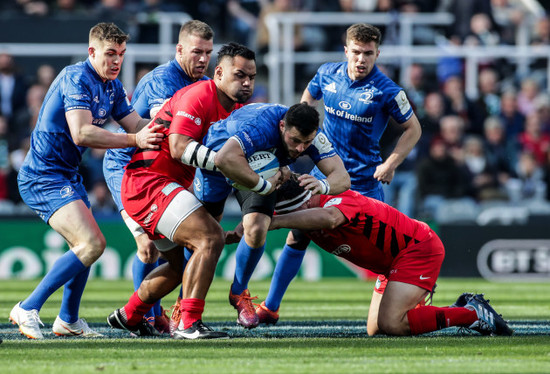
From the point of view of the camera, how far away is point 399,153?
29.4 feet

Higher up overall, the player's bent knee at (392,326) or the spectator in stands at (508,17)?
the spectator in stands at (508,17)

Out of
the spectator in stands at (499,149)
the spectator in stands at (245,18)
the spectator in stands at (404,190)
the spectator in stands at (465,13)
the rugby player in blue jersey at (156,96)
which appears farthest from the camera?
the spectator in stands at (245,18)

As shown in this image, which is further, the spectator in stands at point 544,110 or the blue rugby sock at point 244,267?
the spectator in stands at point 544,110

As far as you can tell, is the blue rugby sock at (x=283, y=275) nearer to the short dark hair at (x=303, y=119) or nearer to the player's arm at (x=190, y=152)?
the player's arm at (x=190, y=152)

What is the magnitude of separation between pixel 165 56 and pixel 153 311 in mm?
8430

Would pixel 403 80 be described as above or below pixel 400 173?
above

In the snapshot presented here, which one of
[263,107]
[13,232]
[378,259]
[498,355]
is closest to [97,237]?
[263,107]

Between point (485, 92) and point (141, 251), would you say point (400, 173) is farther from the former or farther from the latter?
point (141, 251)

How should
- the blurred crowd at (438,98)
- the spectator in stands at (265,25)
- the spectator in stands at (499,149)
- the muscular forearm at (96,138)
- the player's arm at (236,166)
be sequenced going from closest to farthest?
the player's arm at (236,166) < the muscular forearm at (96,138) < the blurred crowd at (438,98) < the spectator in stands at (499,149) < the spectator in stands at (265,25)

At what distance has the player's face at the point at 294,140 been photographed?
702 cm

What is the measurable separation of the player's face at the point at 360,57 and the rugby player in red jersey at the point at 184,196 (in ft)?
5.70

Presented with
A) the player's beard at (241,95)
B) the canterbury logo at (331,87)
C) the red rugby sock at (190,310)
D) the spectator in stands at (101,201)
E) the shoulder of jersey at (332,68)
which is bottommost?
the spectator in stands at (101,201)

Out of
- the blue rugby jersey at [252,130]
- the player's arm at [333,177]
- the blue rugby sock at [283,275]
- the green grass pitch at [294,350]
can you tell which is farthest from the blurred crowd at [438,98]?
the blue rugby jersey at [252,130]

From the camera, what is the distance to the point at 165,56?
52.4 ft
